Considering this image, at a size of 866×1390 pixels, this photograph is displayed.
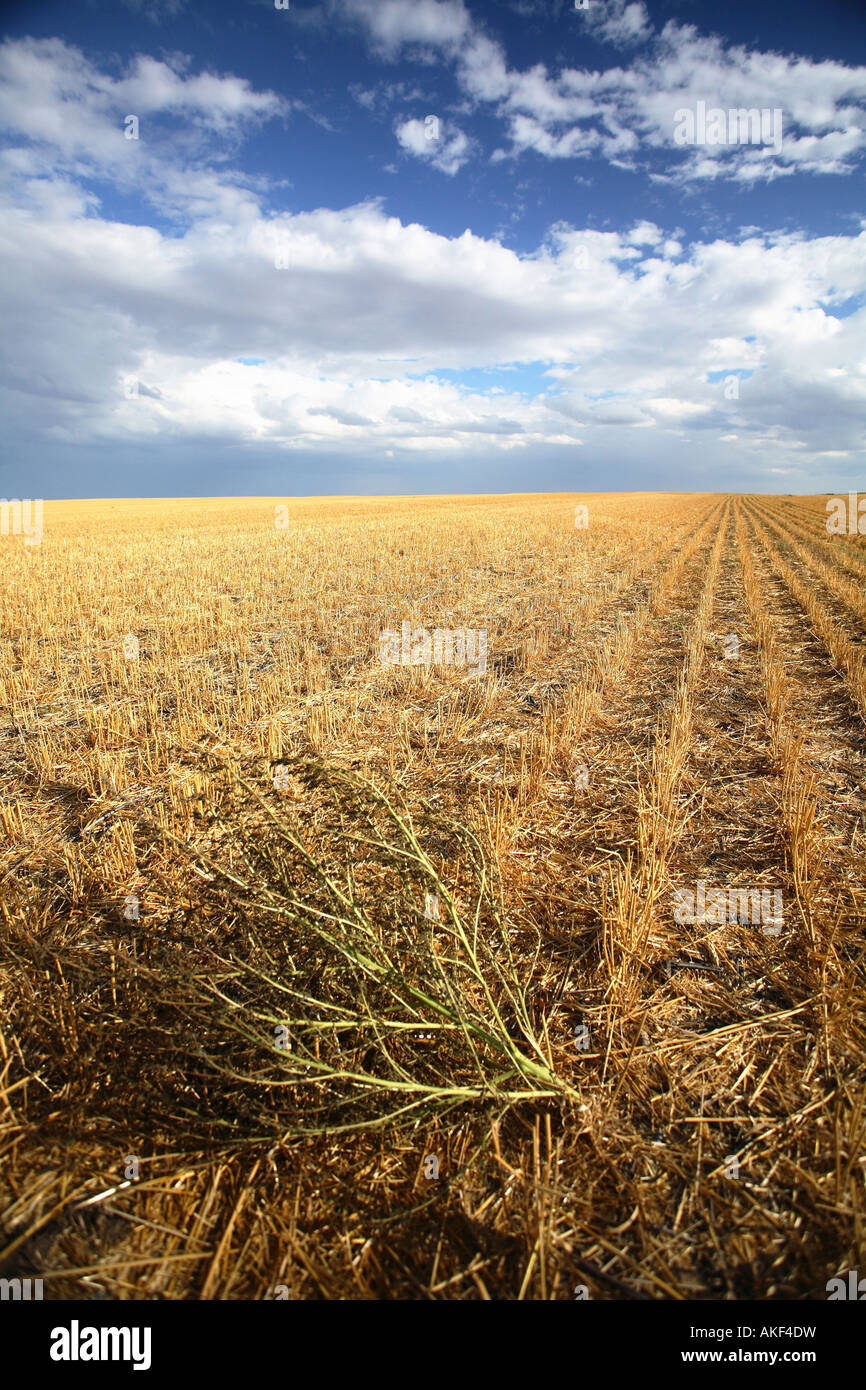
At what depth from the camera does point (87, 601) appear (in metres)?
11.1

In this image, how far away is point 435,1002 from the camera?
1.97m

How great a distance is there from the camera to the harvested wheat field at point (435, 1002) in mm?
1708

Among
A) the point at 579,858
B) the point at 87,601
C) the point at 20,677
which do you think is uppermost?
the point at 87,601

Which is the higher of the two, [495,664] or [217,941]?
[495,664]

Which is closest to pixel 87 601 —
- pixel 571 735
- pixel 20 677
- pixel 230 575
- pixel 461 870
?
pixel 230 575

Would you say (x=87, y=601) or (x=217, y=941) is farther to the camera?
(x=87, y=601)

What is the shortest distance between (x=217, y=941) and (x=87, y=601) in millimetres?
10829

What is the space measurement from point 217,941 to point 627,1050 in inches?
63.5

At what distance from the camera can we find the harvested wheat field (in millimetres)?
1708

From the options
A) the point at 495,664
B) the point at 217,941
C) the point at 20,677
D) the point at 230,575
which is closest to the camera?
the point at 217,941

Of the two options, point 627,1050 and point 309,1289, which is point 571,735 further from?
point 309,1289

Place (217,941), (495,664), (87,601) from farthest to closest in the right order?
(87,601)
(495,664)
(217,941)

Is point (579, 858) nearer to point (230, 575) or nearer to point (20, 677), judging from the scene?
point (20, 677)

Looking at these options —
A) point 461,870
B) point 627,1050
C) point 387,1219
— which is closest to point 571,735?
point 461,870
